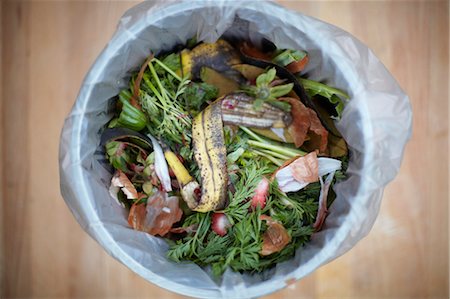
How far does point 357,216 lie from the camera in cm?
60

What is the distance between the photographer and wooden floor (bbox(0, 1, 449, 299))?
2.54 feet

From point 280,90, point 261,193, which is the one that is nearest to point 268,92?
point 280,90

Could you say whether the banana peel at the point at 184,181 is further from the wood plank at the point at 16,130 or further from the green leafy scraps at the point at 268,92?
the wood plank at the point at 16,130

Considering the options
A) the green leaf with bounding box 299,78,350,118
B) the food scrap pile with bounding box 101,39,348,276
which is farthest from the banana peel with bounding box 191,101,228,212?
the green leaf with bounding box 299,78,350,118

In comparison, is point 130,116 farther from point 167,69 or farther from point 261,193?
point 261,193

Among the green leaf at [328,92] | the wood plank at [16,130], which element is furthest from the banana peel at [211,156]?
the wood plank at [16,130]

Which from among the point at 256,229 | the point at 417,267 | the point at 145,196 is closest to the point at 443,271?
the point at 417,267

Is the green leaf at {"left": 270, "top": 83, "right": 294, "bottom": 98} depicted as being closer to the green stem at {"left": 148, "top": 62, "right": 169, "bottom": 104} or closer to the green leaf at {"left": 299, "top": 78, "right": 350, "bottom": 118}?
the green leaf at {"left": 299, "top": 78, "right": 350, "bottom": 118}

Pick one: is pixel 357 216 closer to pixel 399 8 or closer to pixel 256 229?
pixel 256 229

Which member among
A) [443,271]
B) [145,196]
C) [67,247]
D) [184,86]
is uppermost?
[184,86]

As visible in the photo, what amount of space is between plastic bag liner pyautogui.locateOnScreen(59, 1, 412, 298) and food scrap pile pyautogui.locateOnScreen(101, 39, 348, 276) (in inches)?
0.9

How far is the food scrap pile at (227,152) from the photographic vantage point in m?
0.64

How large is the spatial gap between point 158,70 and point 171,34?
0.05 metres

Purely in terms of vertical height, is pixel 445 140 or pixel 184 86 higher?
pixel 184 86
